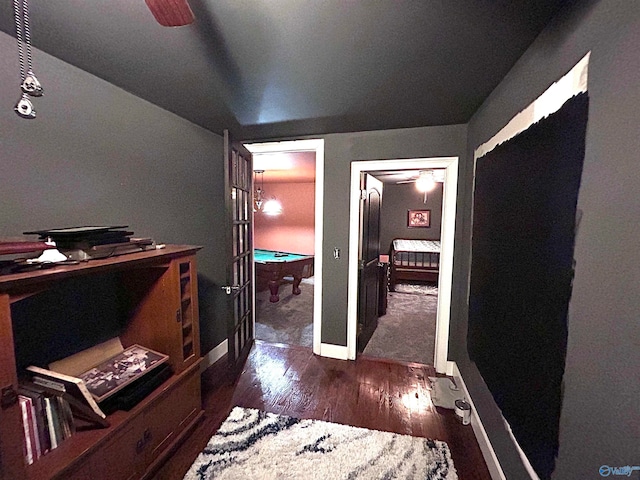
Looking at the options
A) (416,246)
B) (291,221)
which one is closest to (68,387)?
(291,221)

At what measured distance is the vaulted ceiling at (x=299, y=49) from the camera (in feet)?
3.42

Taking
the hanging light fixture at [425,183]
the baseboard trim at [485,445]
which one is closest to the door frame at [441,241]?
the baseboard trim at [485,445]

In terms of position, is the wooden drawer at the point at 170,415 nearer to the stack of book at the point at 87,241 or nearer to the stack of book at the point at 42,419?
the stack of book at the point at 42,419

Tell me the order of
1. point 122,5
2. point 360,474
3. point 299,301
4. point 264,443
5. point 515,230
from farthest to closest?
point 299,301, point 264,443, point 360,474, point 515,230, point 122,5

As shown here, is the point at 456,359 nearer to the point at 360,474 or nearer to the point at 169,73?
the point at 360,474

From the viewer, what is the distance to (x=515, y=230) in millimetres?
1217

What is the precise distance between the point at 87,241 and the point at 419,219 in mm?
6604

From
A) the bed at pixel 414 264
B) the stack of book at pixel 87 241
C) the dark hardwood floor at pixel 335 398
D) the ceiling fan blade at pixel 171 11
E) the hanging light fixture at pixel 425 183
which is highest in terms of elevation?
the hanging light fixture at pixel 425 183

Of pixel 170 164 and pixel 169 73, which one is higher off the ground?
pixel 169 73

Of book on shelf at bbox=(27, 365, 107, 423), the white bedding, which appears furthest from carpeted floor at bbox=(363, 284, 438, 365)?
book on shelf at bbox=(27, 365, 107, 423)

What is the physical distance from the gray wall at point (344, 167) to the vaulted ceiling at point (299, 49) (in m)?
0.42

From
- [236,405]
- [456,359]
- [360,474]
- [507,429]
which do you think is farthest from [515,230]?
[236,405]

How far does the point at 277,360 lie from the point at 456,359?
5.64 ft

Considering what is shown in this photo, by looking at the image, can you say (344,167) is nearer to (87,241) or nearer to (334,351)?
(334,351)
